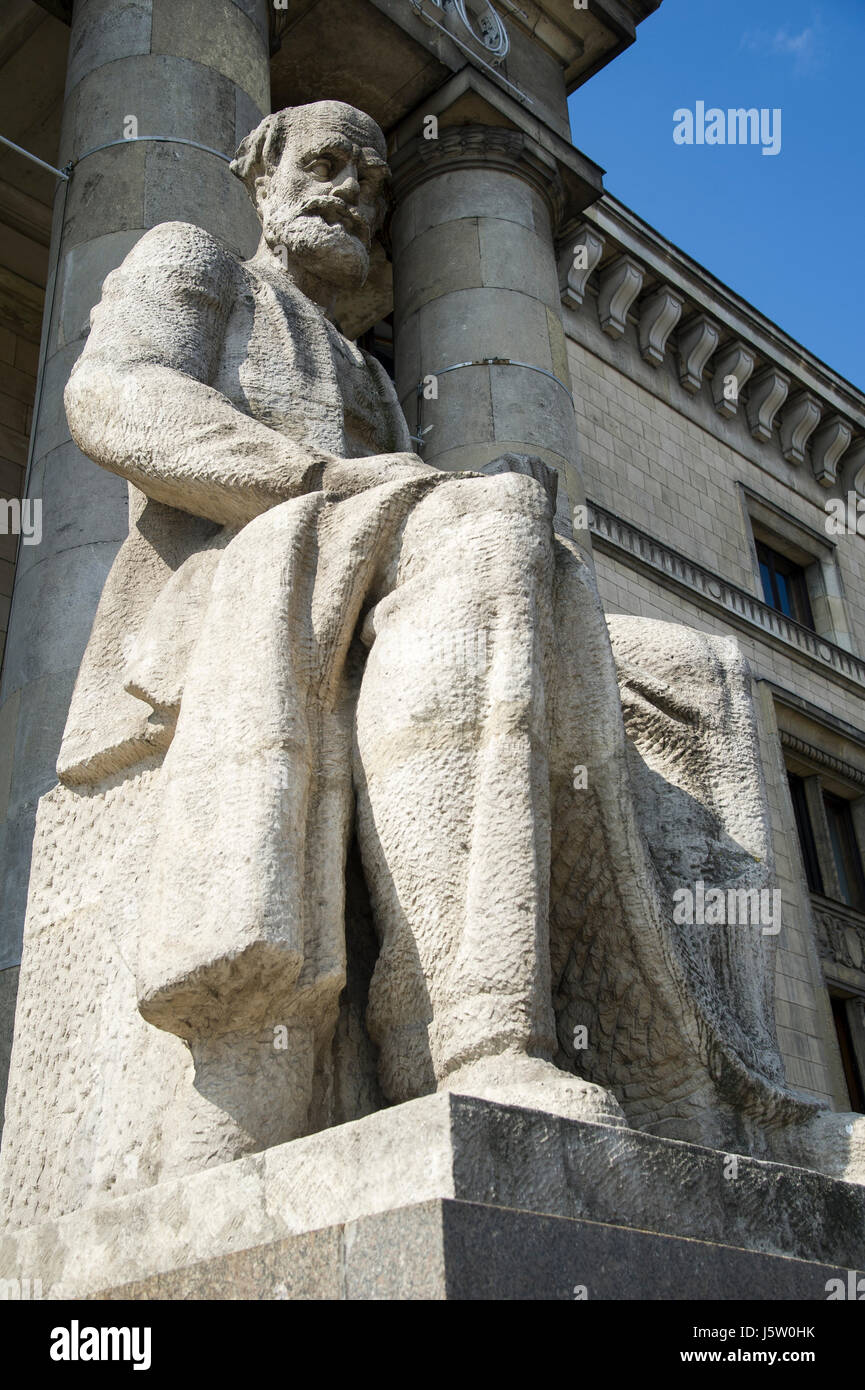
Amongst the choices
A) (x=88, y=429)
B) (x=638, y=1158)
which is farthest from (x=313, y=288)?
(x=638, y=1158)

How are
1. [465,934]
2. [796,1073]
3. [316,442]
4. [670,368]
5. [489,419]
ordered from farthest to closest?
[670,368] → [796,1073] → [489,419] → [316,442] → [465,934]

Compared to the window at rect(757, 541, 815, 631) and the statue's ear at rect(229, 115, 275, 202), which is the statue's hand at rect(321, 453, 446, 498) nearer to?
the statue's ear at rect(229, 115, 275, 202)

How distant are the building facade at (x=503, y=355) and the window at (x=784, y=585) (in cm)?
4

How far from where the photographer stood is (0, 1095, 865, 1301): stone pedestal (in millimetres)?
2230

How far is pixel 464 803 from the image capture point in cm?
305

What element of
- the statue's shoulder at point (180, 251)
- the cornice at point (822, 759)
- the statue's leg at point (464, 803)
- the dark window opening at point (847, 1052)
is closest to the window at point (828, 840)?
the cornice at point (822, 759)

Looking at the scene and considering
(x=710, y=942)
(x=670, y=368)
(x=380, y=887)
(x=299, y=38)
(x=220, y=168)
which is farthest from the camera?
(x=670, y=368)

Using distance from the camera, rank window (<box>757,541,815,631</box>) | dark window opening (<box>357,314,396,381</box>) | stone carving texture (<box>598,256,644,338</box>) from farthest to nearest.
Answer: window (<box>757,541,815,631</box>) < stone carving texture (<box>598,256,644,338</box>) < dark window opening (<box>357,314,396,381</box>)

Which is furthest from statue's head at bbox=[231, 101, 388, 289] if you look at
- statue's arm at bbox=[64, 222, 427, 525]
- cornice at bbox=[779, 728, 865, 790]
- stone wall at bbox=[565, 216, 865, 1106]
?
cornice at bbox=[779, 728, 865, 790]

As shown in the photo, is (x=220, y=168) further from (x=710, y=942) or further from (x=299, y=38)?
(x=710, y=942)

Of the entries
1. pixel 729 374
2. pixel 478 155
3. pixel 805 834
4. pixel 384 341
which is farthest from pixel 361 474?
pixel 729 374

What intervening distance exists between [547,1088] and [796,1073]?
11.6m

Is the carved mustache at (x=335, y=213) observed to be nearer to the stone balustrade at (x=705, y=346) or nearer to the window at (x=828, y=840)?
the stone balustrade at (x=705, y=346)

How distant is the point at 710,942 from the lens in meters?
3.59
